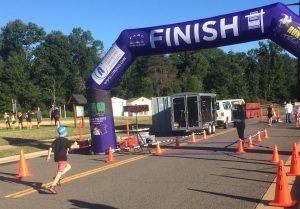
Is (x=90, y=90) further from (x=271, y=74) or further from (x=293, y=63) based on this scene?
(x=293, y=63)

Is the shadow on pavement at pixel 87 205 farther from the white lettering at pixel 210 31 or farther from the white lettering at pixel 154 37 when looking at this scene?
the white lettering at pixel 154 37

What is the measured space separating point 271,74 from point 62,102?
158 feet

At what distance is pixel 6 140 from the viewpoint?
26641 mm

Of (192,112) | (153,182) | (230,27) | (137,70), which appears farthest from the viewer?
(137,70)

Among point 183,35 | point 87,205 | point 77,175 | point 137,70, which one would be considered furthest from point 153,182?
point 137,70

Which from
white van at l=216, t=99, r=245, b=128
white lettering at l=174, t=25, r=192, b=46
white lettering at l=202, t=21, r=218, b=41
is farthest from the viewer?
white van at l=216, t=99, r=245, b=128

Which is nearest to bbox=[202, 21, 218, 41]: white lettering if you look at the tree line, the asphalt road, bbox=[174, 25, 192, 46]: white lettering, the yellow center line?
bbox=[174, 25, 192, 46]: white lettering

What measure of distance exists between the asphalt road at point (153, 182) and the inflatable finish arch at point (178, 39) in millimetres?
2208

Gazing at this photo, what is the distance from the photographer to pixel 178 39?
56.6 ft

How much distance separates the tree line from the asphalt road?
7523 cm

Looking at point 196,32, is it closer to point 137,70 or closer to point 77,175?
point 77,175

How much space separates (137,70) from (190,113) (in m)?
93.5

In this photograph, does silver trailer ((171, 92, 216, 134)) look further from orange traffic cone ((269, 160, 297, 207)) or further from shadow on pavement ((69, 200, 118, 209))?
orange traffic cone ((269, 160, 297, 207))

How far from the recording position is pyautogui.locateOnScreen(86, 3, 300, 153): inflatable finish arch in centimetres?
1545
